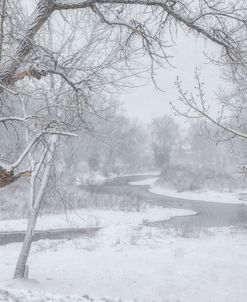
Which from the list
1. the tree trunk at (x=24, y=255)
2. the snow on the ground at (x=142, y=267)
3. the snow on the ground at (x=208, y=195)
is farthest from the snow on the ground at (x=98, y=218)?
the tree trunk at (x=24, y=255)

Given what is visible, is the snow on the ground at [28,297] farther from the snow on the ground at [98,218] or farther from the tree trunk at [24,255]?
the snow on the ground at [98,218]

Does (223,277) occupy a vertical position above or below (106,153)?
below

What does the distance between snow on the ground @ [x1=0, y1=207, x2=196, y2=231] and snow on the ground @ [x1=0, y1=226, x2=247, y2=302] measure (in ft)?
12.0

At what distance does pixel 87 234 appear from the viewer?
64.2 ft

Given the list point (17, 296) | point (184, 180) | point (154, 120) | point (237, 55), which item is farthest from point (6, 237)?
point (154, 120)

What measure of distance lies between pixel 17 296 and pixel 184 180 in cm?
3641

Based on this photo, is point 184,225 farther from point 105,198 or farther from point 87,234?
→ point 105,198

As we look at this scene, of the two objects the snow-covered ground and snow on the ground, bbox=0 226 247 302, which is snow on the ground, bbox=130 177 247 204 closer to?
the snow-covered ground

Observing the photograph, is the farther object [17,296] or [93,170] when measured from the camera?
[93,170]

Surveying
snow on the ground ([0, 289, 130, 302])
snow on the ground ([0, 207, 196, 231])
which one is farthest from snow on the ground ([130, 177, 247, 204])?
snow on the ground ([0, 289, 130, 302])

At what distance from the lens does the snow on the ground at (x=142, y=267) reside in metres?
→ 11.5

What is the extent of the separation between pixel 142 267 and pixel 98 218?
33.0ft

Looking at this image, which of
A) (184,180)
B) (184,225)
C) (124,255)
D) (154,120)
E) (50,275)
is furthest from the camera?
(154,120)

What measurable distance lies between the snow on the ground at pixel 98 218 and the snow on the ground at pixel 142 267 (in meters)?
3.66
